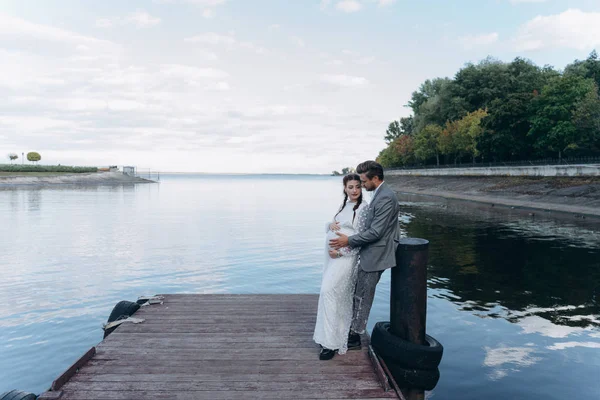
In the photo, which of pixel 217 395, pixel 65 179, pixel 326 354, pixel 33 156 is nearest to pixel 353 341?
pixel 326 354

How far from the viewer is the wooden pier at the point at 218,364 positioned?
4.57 metres

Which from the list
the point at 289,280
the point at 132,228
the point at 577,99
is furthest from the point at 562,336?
the point at 577,99

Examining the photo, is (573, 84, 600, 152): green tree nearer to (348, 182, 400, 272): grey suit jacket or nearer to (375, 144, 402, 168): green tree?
(348, 182, 400, 272): grey suit jacket

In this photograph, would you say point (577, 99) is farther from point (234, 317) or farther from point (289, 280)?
point (234, 317)

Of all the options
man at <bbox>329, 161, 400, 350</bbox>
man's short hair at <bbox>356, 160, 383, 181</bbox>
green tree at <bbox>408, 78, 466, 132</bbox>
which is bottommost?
man at <bbox>329, 161, 400, 350</bbox>

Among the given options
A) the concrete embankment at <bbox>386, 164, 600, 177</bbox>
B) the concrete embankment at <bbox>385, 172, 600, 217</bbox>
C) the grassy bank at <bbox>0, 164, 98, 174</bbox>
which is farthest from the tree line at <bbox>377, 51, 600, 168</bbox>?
the grassy bank at <bbox>0, 164, 98, 174</bbox>

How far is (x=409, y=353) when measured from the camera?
A: 5465 millimetres

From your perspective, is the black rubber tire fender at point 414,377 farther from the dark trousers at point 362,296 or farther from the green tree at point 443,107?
the green tree at point 443,107

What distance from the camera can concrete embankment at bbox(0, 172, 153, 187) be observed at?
3580 inches

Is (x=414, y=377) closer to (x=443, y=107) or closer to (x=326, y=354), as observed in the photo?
(x=326, y=354)

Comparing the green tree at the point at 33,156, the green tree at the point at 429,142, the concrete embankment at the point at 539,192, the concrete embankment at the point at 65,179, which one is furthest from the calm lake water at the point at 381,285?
the green tree at the point at 33,156

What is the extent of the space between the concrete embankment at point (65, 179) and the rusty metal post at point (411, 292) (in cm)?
10097

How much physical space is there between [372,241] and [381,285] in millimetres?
8015

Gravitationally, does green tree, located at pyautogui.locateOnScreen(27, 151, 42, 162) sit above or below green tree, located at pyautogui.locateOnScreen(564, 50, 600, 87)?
below
